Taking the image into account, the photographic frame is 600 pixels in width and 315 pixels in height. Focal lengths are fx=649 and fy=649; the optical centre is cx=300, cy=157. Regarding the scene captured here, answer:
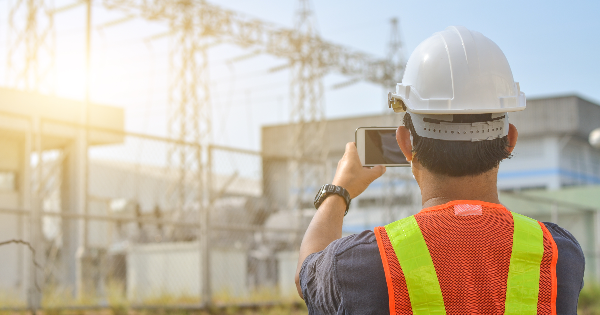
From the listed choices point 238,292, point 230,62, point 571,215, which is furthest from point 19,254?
point 230,62

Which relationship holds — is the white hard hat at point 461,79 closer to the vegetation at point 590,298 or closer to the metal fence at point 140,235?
the metal fence at point 140,235

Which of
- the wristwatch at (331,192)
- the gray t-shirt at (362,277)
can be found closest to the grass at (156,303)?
the wristwatch at (331,192)

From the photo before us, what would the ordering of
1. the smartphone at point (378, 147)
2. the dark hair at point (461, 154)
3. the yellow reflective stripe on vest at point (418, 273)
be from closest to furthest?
the yellow reflective stripe on vest at point (418, 273) → the dark hair at point (461, 154) → the smartphone at point (378, 147)

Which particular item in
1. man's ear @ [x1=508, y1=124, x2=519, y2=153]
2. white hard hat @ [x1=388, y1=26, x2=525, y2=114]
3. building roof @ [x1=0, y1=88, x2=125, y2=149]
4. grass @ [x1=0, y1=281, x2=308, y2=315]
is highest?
building roof @ [x1=0, y1=88, x2=125, y2=149]

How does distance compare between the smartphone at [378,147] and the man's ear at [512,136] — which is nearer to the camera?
the man's ear at [512,136]

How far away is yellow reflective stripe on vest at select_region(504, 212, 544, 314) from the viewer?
1.45 m

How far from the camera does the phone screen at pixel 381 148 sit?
6.33 feet

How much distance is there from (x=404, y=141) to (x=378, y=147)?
27 centimetres

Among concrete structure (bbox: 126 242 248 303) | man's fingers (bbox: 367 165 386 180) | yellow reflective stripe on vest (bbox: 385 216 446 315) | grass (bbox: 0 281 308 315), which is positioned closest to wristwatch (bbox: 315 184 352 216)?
man's fingers (bbox: 367 165 386 180)

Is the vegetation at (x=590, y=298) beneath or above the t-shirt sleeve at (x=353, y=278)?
beneath

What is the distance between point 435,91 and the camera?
64.2 inches

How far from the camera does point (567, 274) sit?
1.51 metres

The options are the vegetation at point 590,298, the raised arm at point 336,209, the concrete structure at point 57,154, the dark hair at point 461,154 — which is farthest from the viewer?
the concrete structure at point 57,154

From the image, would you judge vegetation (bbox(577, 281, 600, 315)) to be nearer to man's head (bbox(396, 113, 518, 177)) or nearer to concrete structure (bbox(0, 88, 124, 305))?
concrete structure (bbox(0, 88, 124, 305))
